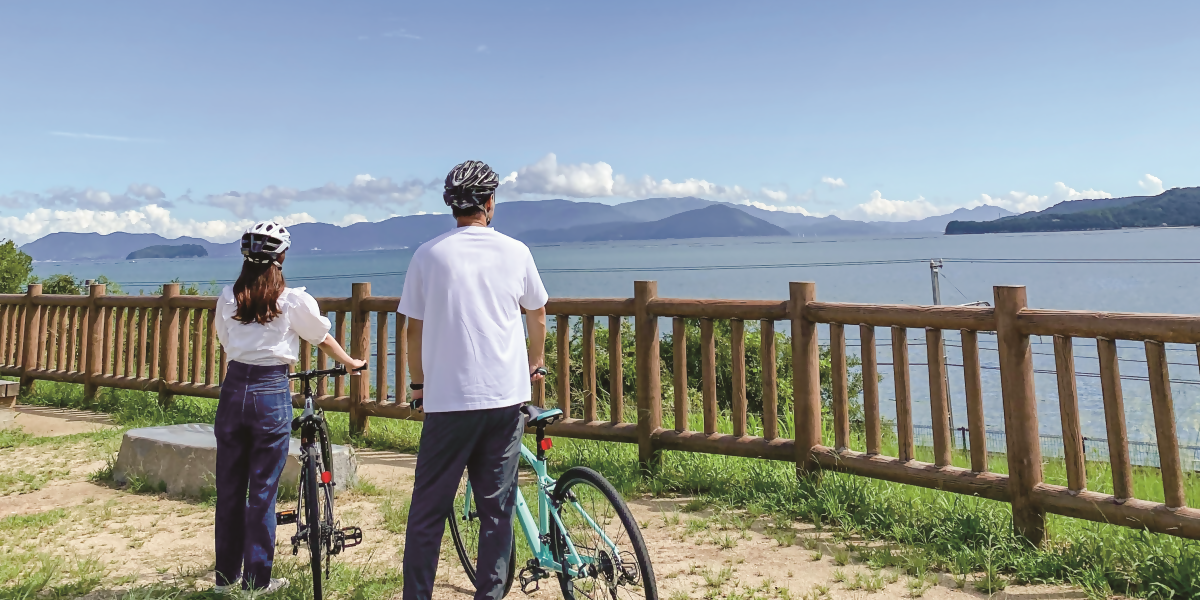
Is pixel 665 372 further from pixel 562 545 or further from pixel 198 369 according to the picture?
pixel 562 545

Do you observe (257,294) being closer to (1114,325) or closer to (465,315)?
(465,315)

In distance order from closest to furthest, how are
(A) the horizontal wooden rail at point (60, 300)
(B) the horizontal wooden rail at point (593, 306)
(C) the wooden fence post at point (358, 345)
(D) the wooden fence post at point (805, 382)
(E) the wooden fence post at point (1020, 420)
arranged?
1. (E) the wooden fence post at point (1020, 420)
2. (D) the wooden fence post at point (805, 382)
3. (B) the horizontal wooden rail at point (593, 306)
4. (C) the wooden fence post at point (358, 345)
5. (A) the horizontal wooden rail at point (60, 300)

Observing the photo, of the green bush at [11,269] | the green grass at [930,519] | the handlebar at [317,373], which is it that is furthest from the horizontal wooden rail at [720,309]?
the green bush at [11,269]

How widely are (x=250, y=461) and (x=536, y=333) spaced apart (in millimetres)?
1739

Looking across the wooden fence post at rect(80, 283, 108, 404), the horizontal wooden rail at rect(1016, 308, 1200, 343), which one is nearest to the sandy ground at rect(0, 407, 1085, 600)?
the horizontal wooden rail at rect(1016, 308, 1200, 343)

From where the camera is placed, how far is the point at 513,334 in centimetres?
324

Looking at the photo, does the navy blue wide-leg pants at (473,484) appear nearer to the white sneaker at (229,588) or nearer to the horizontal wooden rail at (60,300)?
the white sneaker at (229,588)

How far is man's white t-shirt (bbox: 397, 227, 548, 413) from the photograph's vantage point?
10.2 ft

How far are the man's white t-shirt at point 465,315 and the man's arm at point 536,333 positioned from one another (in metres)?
0.30

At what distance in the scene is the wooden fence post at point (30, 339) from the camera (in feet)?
39.0

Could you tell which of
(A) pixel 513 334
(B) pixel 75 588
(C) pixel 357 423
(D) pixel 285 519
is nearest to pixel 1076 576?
(A) pixel 513 334

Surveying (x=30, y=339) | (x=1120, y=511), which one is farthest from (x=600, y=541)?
(x=30, y=339)

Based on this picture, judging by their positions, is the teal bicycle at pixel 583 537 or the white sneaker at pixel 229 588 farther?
the white sneaker at pixel 229 588

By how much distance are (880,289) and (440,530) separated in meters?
116
